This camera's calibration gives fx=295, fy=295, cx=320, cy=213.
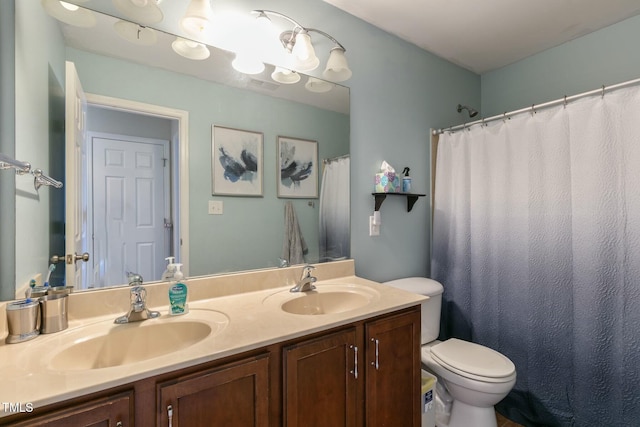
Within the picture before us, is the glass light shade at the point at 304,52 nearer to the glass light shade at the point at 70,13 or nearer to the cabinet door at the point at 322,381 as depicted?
the glass light shade at the point at 70,13

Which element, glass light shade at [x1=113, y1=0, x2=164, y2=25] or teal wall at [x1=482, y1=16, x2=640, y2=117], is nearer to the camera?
glass light shade at [x1=113, y1=0, x2=164, y2=25]

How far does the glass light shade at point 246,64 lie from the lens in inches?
56.0

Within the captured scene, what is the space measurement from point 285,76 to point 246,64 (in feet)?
0.72

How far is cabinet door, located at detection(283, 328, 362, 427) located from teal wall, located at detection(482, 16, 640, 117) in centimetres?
233

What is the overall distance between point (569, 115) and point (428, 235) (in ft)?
3.53

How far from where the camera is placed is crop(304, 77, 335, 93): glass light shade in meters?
1.66

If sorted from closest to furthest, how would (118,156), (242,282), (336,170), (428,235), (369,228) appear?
1. (118,156)
2. (242,282)
3. (336,170)
4. (369,228)
5. (428,235)

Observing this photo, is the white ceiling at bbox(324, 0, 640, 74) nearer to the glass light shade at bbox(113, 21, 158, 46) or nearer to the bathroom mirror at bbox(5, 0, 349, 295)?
the bathroom mirror at bbox(5, 0, 349, 295)

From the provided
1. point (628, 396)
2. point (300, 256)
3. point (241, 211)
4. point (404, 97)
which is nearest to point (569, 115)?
point (404, 97)

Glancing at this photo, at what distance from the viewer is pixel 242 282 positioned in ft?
4.64

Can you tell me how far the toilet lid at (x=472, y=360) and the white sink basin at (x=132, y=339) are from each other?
1.21m

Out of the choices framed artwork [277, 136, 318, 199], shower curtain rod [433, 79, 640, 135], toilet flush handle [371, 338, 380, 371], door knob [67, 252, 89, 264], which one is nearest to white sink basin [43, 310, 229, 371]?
door knob [67, 252, 89, 264]

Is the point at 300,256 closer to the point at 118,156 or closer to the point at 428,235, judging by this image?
the point at 118,156

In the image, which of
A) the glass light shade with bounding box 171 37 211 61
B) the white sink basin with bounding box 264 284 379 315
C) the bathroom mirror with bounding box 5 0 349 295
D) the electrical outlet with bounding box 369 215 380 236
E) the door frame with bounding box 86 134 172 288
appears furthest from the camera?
the electrical outlet with bounding box 369 215 380 236
